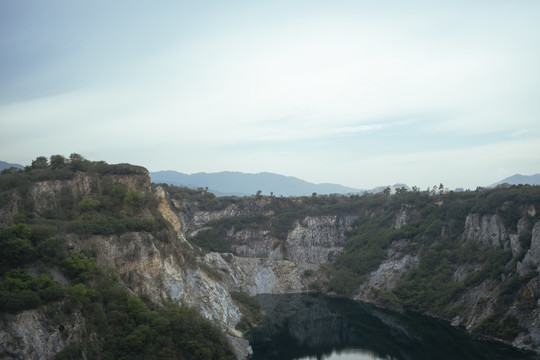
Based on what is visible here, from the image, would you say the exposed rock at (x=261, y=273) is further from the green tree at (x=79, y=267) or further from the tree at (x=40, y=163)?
the green tree at (x=79, y=267)

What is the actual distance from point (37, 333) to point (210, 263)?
164ft

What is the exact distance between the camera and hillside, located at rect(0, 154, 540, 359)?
39312 mm

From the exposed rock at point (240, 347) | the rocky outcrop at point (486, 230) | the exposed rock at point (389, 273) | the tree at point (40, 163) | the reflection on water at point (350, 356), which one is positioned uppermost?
the tree at point (40, 163)

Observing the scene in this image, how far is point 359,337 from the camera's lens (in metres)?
61.0

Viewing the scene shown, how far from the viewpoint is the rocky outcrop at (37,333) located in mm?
33750

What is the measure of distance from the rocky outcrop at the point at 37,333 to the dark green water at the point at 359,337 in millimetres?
20733

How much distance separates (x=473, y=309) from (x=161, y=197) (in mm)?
45647

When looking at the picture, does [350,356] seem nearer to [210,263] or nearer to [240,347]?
[240,347]

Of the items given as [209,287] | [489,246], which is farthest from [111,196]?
[489,246]

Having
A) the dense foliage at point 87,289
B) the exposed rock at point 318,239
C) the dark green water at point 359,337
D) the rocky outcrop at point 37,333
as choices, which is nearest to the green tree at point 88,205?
the dense foliage at point 87,289

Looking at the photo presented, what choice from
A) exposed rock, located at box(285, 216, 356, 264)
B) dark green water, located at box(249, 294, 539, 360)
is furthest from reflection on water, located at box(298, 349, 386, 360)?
exposed rock, located at box(285, 216, 356, 264)

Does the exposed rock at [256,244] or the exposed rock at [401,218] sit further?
the exposed rock at [256,244]

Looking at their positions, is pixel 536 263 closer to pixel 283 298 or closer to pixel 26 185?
pixel 283 298

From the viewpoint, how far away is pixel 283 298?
3285 inches
